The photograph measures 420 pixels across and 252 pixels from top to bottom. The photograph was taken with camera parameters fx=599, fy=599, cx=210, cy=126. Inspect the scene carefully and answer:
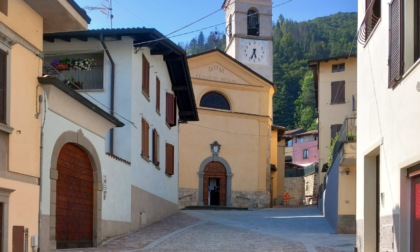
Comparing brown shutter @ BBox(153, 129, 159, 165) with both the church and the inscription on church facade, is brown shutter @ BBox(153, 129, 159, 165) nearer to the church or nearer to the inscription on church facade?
the church

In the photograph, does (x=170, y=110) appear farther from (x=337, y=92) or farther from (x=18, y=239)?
(x=337, y=92)

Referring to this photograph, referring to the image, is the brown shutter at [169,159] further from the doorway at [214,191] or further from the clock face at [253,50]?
the clock face at [253,50]

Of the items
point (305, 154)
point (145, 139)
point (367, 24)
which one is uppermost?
point (305, 154)

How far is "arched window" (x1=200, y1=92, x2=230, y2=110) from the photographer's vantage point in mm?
40250

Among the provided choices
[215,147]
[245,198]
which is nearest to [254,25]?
[215,147]

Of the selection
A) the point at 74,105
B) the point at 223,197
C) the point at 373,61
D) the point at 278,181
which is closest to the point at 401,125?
the point at 373,61

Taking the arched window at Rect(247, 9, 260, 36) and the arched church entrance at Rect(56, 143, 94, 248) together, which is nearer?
the arched church entrance at Rect(56, 143, 94, 248)

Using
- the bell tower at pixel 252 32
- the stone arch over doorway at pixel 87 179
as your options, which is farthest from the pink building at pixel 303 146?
the stone arch over doorway at pixel 87 179

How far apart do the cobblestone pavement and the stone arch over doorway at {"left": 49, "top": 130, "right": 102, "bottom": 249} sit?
664 mm

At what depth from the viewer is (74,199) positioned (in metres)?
14.2

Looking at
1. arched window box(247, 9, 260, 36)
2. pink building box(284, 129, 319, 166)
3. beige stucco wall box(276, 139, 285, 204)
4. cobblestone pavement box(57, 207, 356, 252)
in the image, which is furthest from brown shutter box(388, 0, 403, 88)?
pink building box(284, 129, 319, 166)

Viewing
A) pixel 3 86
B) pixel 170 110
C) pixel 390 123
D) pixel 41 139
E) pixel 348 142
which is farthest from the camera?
pixel 170 110

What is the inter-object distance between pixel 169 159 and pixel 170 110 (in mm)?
2175

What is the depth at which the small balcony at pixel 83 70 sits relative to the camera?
766 inches
